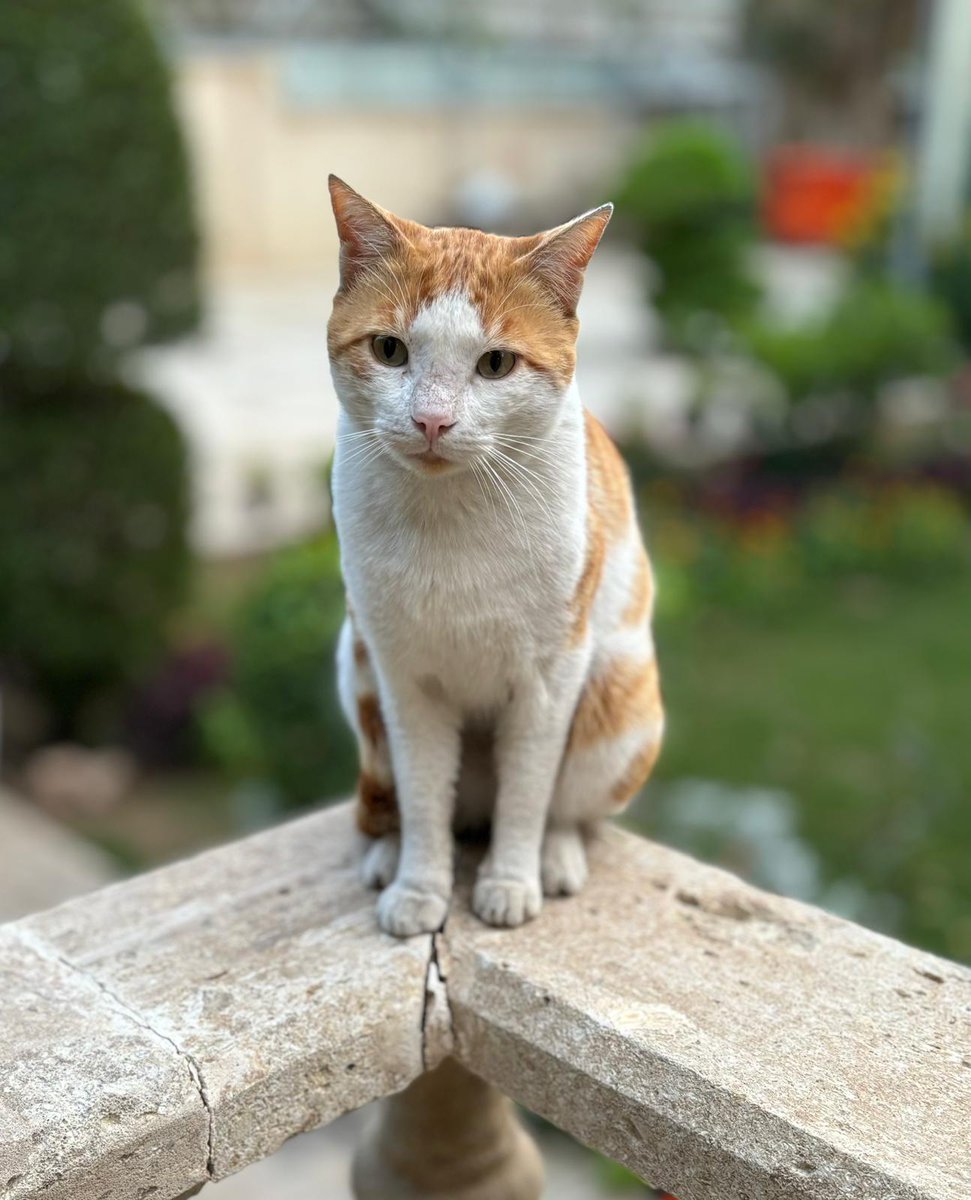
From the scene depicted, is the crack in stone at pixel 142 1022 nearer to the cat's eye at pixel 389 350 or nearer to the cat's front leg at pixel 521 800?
the cat's front leg at pixel 521 800

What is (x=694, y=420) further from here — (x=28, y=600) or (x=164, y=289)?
(x=28, y=600)

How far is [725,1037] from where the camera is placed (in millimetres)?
1461

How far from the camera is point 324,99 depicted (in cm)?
1216

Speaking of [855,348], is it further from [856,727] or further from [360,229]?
[360,229]

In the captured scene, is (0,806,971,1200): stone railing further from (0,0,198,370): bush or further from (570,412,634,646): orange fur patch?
(0,0,198,370): bush

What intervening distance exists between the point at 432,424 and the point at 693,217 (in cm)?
614

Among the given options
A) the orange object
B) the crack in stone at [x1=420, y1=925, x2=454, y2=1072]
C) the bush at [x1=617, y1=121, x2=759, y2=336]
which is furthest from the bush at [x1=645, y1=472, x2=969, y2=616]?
the orange object

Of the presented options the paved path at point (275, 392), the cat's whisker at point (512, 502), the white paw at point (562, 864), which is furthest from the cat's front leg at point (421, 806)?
the paved path at point (275, 392)

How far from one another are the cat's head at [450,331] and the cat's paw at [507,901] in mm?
573

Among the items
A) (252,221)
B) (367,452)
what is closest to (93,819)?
(367,452)

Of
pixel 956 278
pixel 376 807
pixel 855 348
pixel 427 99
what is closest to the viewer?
pixel 376 807

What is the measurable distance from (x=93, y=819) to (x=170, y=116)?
2208 mm

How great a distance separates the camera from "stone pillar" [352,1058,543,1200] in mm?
1777

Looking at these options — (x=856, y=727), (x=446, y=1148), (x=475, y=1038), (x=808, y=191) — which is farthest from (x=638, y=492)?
(x=808, y=191)
